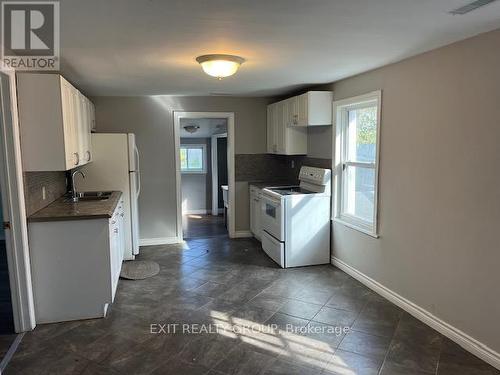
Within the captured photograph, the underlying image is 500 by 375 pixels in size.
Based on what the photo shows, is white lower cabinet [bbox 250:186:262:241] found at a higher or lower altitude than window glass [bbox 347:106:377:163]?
lower

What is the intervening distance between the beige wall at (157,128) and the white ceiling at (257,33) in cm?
152

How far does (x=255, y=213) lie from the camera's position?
575cm

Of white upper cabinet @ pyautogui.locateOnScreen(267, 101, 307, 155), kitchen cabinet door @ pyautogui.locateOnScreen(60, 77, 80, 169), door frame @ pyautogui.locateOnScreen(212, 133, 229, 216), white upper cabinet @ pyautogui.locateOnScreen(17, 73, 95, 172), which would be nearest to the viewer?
white upper cabinet @ pyautogui.locateOnScreen(17, 73, 95, 172)

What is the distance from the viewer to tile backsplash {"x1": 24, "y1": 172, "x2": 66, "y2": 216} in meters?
3.11

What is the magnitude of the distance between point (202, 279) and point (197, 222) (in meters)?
3.47

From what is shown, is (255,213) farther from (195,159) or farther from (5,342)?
(195,159)

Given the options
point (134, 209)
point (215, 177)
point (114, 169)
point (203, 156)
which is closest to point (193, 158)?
point (203, 156)

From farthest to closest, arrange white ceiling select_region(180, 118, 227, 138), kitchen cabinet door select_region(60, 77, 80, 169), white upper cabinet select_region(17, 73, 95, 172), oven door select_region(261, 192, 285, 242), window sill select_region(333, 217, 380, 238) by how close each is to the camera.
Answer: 1. white ceiling select_region(180, 118, 227, 138)
2. oven door select_region(261, 192, 285, 242)
3. window sill select_region(333, 217, 380, 238)
4. kitchen cabinet door select_region(60, 77, 80, 169)
5. white upper cabinet select_region(17, 73, 95, 172)

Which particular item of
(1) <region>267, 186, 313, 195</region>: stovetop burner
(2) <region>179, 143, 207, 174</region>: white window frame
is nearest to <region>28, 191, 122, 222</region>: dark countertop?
(1) <region>267, 186, 313, 195</region>: stovetop burner

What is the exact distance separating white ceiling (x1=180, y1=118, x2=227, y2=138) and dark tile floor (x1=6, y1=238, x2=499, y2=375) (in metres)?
3.53

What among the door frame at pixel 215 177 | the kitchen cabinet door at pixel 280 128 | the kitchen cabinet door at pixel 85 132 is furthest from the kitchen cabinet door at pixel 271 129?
the door frame at pixel 215 177

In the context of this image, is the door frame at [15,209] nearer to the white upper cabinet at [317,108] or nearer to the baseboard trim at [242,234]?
the white upper cabinet at [317,108]

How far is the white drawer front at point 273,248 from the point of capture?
4.54m

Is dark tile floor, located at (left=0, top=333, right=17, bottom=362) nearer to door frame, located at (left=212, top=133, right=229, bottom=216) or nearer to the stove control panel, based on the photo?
the stove control panel
